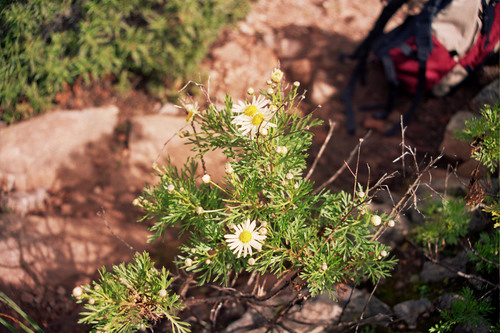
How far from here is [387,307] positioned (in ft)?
6.96

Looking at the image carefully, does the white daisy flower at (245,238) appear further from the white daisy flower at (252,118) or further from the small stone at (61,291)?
the small stone at (61,291)

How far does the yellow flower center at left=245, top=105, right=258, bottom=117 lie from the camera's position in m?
1.30

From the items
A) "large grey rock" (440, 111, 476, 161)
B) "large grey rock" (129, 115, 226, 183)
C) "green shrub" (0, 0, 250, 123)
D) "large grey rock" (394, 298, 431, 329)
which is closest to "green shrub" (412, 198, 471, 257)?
"large grey rock" (394, 298, 431, 329)

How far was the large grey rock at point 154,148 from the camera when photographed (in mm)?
3307

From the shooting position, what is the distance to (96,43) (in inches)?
131

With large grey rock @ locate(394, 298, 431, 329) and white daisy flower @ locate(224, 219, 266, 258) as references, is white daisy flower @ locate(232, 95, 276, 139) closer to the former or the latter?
white daisy flower @ locate(224, 219, 266, 258)

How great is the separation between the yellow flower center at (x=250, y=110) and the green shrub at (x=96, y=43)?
2325mm

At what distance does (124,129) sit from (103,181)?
25.0 inches

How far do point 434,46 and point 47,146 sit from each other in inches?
144

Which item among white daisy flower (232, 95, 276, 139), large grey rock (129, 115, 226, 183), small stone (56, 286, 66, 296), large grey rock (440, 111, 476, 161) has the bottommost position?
small stone (56, 286, 66, 296)

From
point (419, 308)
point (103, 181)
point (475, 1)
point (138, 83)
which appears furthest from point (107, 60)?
point (419, 308)

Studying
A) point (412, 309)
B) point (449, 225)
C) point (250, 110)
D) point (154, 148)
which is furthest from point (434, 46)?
point (154, 148)

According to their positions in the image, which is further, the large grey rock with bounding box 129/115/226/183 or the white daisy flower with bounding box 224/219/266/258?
the large grey rock with bounding box 129/115/226/183

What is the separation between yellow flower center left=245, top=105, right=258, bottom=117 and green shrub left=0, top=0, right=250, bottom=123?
233 centimetres
